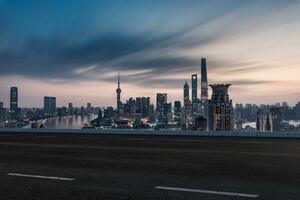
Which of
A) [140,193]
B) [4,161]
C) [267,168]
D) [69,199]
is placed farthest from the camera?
[4,161]

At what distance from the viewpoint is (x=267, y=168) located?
10.1 metres

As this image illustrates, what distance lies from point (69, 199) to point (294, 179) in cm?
522

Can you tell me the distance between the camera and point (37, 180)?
816 centimetres

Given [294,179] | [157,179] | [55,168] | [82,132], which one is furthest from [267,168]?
[82,132]

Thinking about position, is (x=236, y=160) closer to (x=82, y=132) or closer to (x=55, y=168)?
(x=55, y=168)

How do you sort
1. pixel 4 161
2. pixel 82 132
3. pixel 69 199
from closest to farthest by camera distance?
pixel 69 199, pixel 4 161, pixel 82 132

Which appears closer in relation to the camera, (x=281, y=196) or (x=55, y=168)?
(x=281, y=196)

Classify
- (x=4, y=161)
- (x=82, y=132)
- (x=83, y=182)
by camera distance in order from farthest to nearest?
(x=82, y=132) < (x=4, y=161) < (x=83, y=182)

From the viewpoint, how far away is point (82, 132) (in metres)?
32.9

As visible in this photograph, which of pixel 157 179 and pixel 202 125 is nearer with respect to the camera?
pixel 157 179

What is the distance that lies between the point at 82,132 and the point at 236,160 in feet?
74.8

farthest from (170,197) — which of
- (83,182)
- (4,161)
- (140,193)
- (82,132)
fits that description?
(82,132)

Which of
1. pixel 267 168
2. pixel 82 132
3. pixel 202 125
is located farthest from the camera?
pixel 202 125

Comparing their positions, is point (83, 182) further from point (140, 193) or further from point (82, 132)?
point (82, 132)
